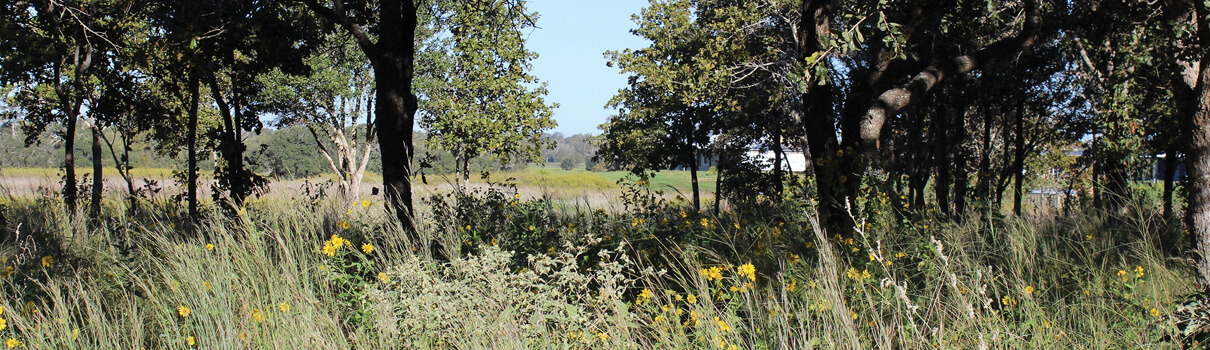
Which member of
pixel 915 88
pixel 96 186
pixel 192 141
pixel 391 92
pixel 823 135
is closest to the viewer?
pixel 915 88

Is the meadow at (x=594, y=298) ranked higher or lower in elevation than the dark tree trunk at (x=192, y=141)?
→ lower

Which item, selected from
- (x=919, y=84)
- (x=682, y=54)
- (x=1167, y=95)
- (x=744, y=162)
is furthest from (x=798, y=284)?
(x=744, y=162)

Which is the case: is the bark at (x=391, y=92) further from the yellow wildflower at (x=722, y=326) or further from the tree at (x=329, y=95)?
the tree at (x=329, y=95)

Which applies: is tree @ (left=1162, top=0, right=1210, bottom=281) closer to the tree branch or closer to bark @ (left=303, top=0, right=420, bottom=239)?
bark @ (left=303, top=0, right=420, bottom=239)

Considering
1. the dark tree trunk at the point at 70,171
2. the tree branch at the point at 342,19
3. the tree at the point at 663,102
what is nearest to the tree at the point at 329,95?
the tree at the point at 663,102

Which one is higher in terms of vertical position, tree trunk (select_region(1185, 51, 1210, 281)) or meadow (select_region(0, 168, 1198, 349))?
tree trunk (select_region(1185, 51, 1210, 281))

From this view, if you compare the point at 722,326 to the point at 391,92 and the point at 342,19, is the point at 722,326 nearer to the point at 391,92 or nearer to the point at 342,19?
the point at 391,92

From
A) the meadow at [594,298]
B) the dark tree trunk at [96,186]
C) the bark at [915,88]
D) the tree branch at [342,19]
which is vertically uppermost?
the tree branch at [342,19]

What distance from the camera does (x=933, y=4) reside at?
5234mm

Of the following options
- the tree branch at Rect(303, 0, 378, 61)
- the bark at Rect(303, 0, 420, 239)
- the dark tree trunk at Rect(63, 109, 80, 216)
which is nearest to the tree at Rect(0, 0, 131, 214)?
the dark tree trunk at Rect(63, 109, 80, 216)

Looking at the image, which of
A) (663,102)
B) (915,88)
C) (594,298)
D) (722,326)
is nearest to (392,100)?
(594,298)

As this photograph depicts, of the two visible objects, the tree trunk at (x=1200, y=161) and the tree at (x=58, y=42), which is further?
the tree at (x=58, y=42)

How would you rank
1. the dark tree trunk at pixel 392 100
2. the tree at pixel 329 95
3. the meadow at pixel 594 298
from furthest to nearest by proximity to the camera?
1. the tree at pixel 329 95
2. the dark tree trunk at pixel 392 100
3. the meadow at pixel 594 298

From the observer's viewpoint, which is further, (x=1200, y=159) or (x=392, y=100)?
(x=392, y=100)
